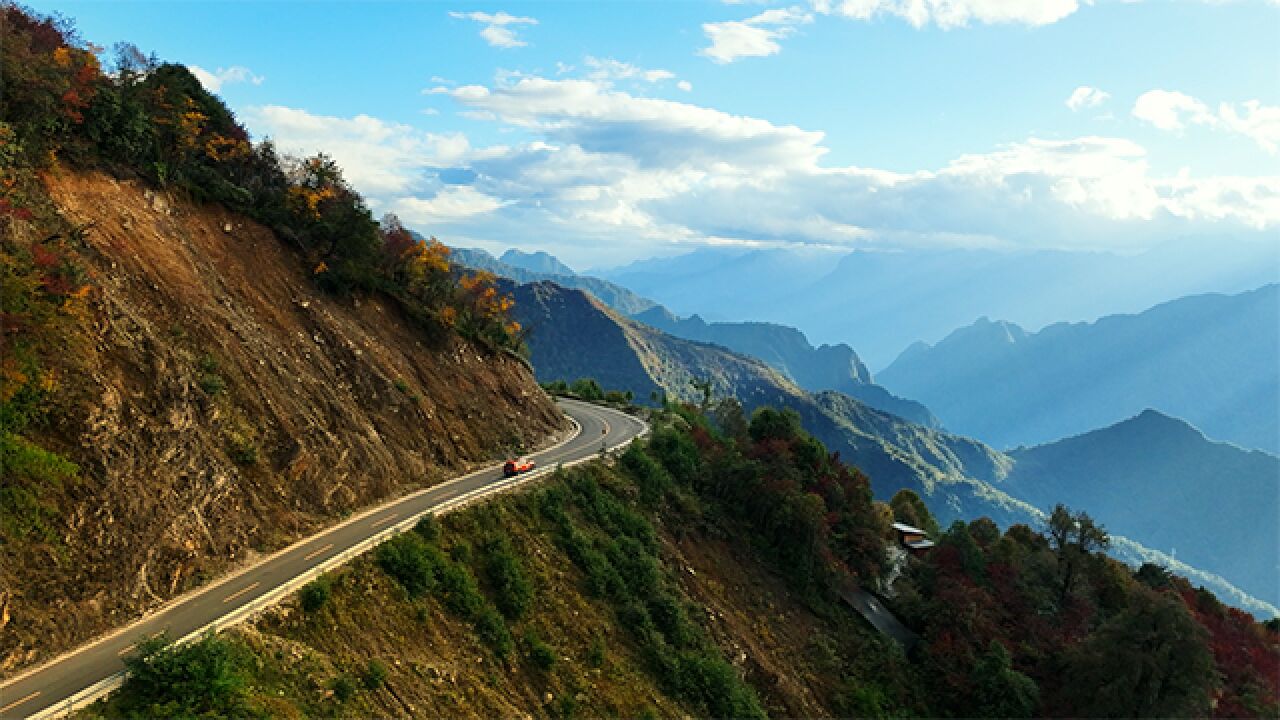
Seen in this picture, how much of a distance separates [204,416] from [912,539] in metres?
58.6

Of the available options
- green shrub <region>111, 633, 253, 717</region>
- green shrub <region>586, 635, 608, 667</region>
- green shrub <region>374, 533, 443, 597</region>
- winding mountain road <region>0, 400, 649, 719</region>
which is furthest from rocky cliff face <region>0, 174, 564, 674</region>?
green shrub <region>586, 635, 608, 667</region>

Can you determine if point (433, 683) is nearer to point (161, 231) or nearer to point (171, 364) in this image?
point (171, 364)

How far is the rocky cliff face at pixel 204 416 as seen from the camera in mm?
19594

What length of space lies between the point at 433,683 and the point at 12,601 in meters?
11.7

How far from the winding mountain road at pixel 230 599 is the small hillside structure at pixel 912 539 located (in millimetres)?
40325

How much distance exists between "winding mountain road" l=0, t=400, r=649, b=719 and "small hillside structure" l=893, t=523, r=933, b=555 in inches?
1588

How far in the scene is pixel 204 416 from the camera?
25750mm

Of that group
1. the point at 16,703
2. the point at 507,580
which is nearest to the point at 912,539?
the point at 507,580

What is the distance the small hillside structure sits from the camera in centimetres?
5919

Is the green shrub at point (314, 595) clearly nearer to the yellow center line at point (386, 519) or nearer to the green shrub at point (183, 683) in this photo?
the green shrub at point (183, 683)

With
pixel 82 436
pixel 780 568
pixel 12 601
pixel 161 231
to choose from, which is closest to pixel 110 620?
pixel 12 601

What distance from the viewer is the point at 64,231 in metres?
25.4

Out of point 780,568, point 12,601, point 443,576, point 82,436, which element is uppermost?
point 82,436

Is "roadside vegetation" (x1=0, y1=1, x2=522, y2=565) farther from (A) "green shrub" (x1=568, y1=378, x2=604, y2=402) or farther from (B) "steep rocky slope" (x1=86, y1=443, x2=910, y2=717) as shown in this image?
(A) "green shrub" (x1=568, y1=378, x2=604, y2=402)
